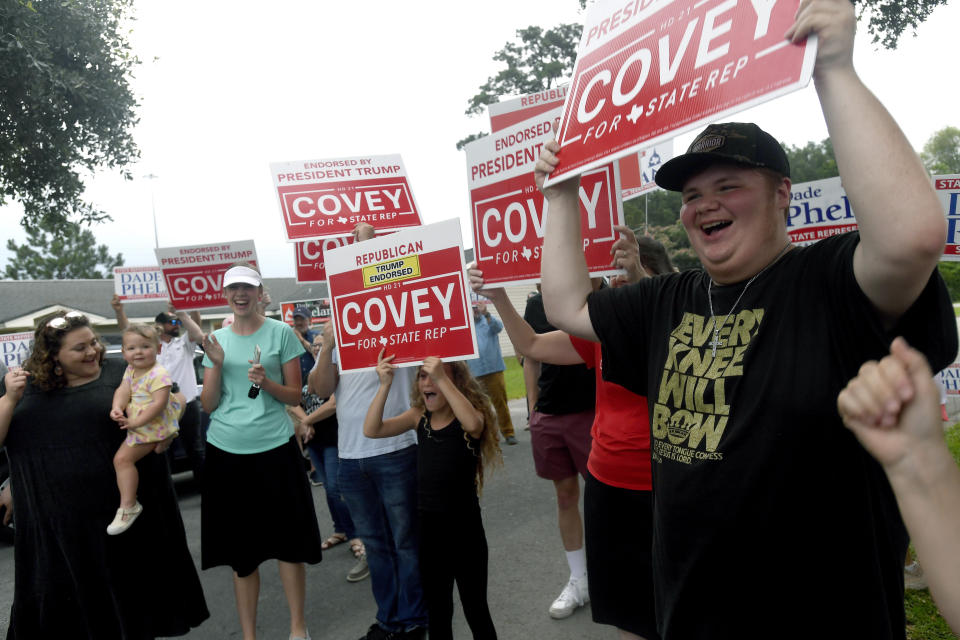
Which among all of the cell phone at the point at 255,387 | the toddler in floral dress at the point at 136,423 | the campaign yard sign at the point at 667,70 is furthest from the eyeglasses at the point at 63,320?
the campaign yard sign at the point at 667,70

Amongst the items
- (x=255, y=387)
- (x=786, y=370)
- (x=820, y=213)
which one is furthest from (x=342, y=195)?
(x=786, y=370)

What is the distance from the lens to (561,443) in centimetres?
428

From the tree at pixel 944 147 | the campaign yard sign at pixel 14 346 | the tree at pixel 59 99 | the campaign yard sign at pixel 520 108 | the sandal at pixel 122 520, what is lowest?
the sandal at pixel 122 520

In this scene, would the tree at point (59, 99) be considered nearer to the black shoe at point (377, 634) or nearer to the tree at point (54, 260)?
the black shoe at point (377, 634)

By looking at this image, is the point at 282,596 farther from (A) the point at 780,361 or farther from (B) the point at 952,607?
(B) the point at 952,607

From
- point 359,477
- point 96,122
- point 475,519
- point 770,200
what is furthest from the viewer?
point 96,122

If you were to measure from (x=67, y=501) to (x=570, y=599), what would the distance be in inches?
116

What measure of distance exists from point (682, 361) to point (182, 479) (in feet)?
28.7

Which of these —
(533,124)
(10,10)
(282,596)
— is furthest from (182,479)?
(533,124)

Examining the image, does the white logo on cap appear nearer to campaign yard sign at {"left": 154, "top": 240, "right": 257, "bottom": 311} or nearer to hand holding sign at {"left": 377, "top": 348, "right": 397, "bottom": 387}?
hand holding sign at {"left": 377, "top": 348, "right": 397, "bottom": 387}

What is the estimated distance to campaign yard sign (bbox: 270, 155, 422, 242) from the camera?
5.33 metres

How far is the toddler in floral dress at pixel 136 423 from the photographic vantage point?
3.63 m

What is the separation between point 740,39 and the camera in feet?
5.10

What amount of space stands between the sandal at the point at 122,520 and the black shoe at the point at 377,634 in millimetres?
1493
